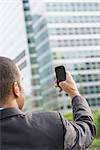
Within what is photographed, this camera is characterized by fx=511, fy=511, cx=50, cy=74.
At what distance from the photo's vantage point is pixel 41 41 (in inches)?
1100

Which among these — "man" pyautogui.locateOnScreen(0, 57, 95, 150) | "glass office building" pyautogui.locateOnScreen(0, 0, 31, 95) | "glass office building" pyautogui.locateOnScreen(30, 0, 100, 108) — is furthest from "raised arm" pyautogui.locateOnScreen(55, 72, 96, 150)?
"glass office building" pyautogui.locateOnScreen(30, 0, 100, 108)

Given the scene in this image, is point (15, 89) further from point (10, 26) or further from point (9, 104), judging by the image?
point (10, 26)

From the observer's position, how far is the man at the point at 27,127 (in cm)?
66

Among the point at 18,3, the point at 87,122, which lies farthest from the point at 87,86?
the point at 87,122

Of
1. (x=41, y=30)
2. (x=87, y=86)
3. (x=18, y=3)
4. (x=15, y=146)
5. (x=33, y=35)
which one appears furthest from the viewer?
(x=33, y=35)

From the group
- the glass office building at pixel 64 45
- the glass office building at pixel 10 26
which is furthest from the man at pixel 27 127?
the glass office building at pixel 64 45

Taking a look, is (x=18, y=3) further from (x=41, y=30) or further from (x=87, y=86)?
(x=41, y=30)

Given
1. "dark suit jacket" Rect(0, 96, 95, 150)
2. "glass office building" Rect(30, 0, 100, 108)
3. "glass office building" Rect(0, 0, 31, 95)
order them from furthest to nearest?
"glass office building" Rect(30, 0, 100, 108) → "glass office building" Rect(0, 0, 31, 95) → "dark suit jacket" Rect(0, 96, 95, 150)

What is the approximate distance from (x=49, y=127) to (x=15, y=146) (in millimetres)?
51

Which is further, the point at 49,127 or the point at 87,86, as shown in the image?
the point at 87,86

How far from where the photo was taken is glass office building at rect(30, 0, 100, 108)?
20.8 m

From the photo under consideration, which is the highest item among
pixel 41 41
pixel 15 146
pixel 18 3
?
pixel 41 41

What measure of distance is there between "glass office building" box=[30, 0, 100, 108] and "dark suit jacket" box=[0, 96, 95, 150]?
56.0ft

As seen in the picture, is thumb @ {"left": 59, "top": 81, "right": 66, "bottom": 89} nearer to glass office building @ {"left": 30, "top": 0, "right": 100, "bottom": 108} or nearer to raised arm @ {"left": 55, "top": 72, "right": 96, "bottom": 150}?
raised arm @ {"left": 55, "top": 72, "right": 96, "bottom": 150}
